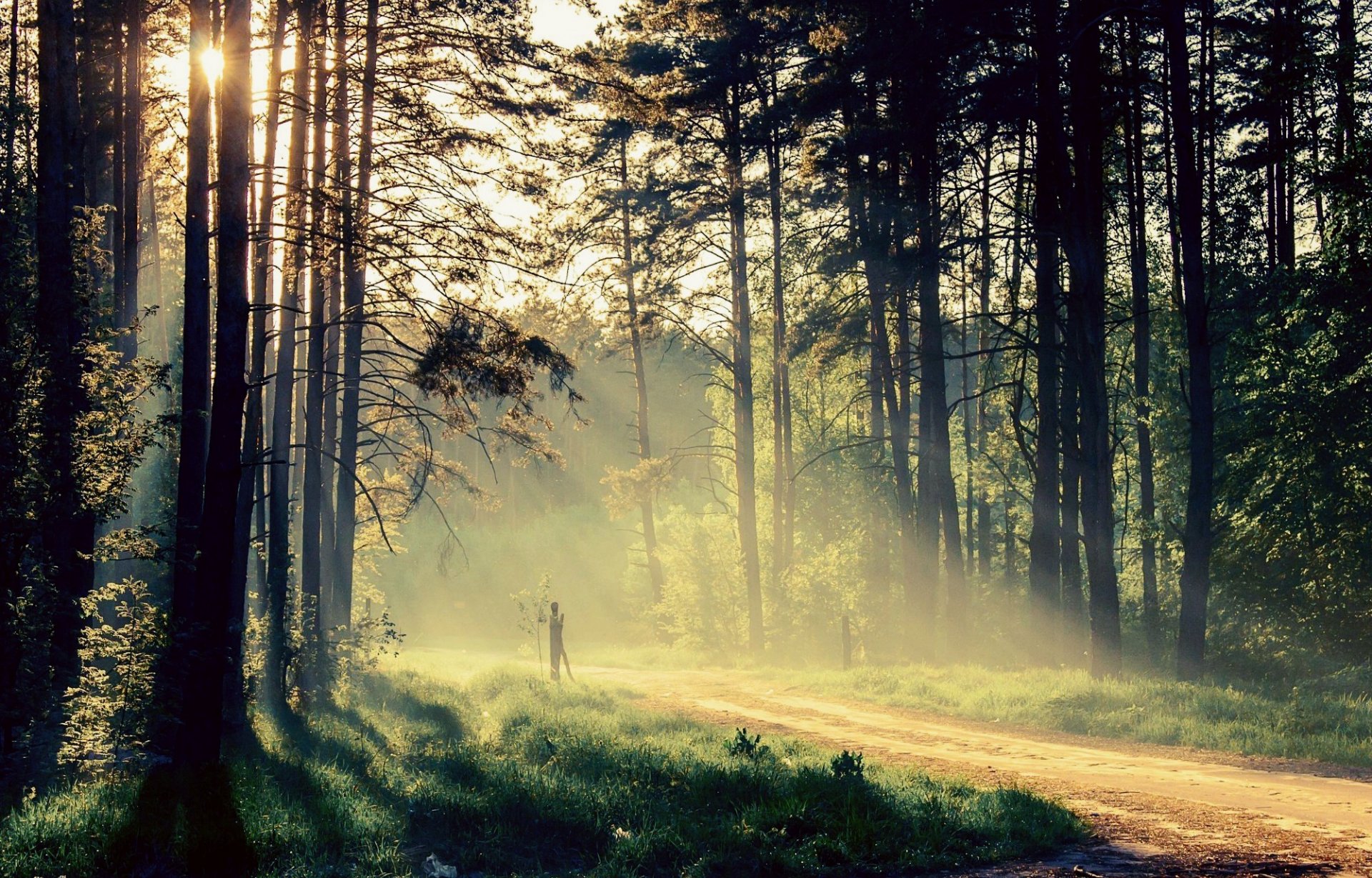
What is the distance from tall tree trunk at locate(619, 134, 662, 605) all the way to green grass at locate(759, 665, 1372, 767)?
13.9m

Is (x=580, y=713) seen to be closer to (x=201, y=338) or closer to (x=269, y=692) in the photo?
(x=269, y=692)

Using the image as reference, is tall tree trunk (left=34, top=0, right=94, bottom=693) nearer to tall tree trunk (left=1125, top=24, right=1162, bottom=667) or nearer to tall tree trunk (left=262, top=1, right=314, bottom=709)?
tall tree trunk (left=262, top=1, right=314, bottom=709)

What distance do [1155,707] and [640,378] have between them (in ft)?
74.7

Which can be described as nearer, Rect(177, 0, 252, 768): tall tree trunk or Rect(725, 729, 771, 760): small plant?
Rect(177, 0, 252, 768): tall tree trunk

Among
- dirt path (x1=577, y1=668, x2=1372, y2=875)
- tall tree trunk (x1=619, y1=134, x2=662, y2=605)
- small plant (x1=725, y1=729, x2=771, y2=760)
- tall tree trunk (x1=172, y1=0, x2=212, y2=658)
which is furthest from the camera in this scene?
tall tree trunk (x1=619, y1=134, x2=662, y2=605)

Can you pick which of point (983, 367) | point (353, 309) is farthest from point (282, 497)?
point (983, 367)

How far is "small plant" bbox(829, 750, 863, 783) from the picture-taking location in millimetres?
8766

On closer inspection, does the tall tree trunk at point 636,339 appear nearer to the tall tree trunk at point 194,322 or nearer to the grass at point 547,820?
the tall tree trunk at point 194,322

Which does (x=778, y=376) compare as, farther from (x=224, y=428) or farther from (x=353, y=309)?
(x=224, y=428)

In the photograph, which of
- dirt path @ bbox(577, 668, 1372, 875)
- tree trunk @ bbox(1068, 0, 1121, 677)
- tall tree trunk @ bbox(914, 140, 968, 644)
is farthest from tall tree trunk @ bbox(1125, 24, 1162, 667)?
dirt path @ bbox(577, 668, 1372, 875)

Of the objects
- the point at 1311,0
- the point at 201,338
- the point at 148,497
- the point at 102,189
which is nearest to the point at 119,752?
the point at 201,338

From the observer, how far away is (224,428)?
Result: 383 inches

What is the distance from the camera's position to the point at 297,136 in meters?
15.9

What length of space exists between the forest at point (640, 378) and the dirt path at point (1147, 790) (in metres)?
0.55
